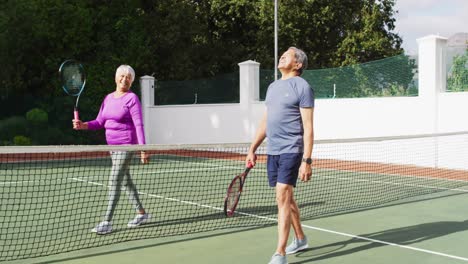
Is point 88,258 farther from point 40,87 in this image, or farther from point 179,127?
point 40,87

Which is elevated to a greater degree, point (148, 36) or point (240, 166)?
point (148, 36)

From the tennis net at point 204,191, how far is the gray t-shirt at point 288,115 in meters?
1.56

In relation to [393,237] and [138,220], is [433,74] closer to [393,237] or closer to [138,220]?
[393,237]

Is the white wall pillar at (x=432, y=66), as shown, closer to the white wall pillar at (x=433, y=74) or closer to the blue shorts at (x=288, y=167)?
the white wall pillar at (x=433, y=74)

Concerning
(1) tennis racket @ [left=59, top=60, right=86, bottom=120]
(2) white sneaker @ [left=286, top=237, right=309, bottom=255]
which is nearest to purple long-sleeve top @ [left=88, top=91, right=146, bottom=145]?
(2) white sneaker @ [left=286, top=237, right=309, bottom=255]

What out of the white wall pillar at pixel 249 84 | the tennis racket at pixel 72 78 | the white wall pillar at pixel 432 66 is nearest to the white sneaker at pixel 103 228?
the tennis racket at pixel 72 78

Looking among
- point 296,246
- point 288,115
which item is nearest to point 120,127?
point 288,115

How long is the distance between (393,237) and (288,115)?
209 cm

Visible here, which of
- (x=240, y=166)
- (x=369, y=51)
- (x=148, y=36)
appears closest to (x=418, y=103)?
(x=240, y=166)

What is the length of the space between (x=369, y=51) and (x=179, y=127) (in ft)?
47.3

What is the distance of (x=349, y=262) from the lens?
4.85 metres

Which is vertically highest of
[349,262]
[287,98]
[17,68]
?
[17,68]

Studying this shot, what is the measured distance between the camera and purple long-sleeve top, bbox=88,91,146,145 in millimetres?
5859

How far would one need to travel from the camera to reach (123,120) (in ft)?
19.5
